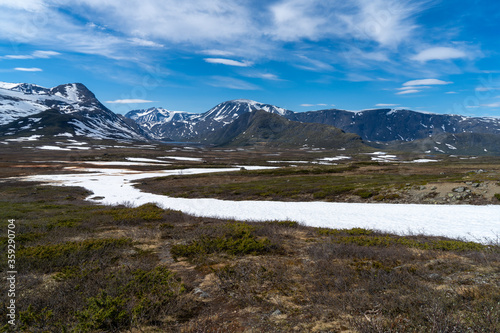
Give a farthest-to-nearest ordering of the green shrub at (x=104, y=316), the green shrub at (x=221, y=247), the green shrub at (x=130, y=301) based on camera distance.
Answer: the green shrub at (x=221, y=247) → the green shrub at (x=130, y=301) → the green shrub at (x=104, y=316)

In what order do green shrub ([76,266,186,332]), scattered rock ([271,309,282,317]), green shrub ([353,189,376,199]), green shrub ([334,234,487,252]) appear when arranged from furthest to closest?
green shrub ([353,189,376,199])
green shrub ([334,234,487,252])
scattered rock ([271,309,282,317])
green shrub ([76,266,186,332])

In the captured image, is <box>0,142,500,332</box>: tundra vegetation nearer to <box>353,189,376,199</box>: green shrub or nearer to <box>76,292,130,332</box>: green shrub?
<box>76,292,130,332</box>: green shrub

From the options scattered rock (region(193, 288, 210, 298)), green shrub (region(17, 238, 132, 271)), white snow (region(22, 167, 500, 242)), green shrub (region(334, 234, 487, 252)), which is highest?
scattered rock (region(193, 288, 210, 298))

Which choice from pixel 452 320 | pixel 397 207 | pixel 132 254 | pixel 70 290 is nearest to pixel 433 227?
pixel 397 207

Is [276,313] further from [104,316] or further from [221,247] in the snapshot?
[221,247]

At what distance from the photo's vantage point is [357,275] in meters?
8.82

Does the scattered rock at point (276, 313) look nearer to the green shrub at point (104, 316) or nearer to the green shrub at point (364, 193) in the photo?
the green shrub at point (104, 316)

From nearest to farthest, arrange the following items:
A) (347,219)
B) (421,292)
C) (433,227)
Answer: (421,292), (433,227), (347,219)

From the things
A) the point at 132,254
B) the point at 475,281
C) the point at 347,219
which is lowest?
the point at 347,219

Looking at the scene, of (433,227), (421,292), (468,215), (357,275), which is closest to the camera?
(421,292)

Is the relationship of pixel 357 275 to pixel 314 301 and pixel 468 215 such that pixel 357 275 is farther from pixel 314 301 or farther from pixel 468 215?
pixel 468 215

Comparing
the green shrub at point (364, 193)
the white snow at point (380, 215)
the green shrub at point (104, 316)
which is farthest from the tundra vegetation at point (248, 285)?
the green shrub at point (364, 193)

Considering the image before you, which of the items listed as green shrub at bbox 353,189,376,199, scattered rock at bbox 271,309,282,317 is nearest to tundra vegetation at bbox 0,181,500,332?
scattered rock at bbox 271,309,282,317

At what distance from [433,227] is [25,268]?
88.7ft
